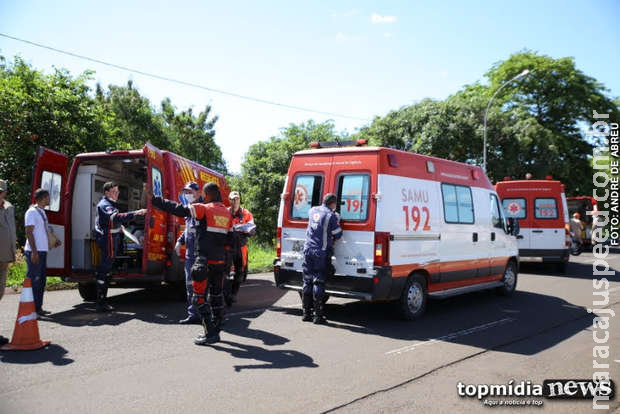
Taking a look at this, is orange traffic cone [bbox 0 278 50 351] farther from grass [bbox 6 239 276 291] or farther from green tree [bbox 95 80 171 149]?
green tree [bbox 95 80 171 149]

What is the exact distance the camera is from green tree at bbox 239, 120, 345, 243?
30375 millimetres

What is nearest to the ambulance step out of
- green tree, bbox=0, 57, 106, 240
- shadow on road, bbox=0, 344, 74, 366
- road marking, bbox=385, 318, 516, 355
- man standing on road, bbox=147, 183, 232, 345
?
road marking, bbox=385, 318, 516, 355

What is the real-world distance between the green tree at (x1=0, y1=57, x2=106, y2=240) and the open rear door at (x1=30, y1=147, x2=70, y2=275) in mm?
6443

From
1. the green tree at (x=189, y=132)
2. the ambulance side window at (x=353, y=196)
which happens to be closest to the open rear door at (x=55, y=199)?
the ambulance side window at (x=353, y=196)

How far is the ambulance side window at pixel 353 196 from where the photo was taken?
712 centimetres

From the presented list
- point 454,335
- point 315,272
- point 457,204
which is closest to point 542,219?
point 457,204

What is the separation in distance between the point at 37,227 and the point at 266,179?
2386 centimetres

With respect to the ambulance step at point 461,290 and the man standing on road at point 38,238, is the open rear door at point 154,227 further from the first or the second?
the ambulance step at point 461,290

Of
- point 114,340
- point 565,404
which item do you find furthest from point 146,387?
point 565,404

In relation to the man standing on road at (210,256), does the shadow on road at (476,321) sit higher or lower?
lower

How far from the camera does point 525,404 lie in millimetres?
4266

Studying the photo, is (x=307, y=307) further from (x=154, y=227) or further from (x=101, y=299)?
(x=101, y=299)

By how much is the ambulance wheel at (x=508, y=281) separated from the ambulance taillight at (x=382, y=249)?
4.21 metres

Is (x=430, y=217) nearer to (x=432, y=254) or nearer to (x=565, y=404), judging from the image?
(x=432, y=254)
